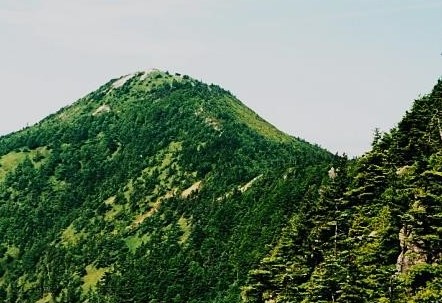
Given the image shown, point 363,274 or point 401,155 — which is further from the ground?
point 401,155

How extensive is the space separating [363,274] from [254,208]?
11184cm

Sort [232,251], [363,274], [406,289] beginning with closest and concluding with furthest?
[406,289] < [363,274] < [232,251]

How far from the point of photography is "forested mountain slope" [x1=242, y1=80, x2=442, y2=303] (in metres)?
56.1

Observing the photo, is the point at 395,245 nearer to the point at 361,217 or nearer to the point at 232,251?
the point at 361,217

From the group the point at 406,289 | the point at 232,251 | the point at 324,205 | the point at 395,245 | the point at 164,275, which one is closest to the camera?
the point at 406,289

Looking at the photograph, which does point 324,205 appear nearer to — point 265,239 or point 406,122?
point 406,122

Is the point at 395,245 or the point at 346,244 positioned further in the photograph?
the point at 346,244

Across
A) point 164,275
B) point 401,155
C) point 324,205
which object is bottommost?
point 164,275

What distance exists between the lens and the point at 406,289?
178 ft

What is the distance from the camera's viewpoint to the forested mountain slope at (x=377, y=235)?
56062 mm

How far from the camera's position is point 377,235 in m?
67.8

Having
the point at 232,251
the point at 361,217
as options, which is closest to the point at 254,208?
the point at 232,251

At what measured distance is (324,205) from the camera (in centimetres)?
7906

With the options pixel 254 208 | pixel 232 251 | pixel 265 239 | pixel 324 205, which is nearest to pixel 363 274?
pixel 324 205
